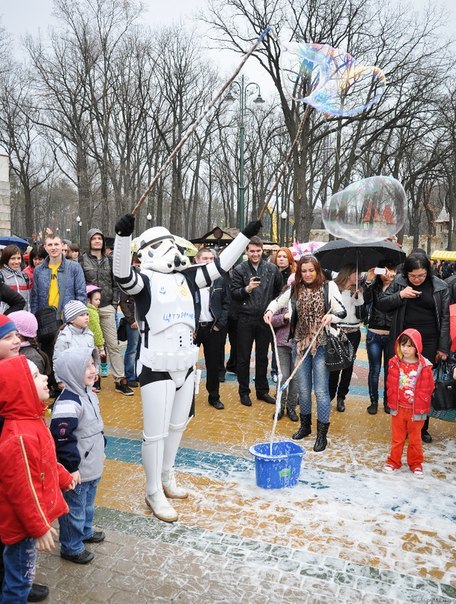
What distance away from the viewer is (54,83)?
24812 millimetres

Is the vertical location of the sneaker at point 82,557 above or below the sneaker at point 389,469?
above

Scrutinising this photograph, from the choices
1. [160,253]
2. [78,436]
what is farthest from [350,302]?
[78,436]

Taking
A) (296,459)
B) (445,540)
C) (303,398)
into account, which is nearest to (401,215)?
(303,398)

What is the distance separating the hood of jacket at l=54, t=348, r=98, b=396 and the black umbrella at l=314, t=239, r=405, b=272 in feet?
11.4

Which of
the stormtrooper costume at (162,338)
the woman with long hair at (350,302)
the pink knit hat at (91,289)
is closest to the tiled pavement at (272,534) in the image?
the stormtrooper costume at (162,338)

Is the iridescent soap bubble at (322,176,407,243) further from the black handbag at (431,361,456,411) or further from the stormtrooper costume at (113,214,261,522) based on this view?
the stormtrooper costume at (113,214,261,522)

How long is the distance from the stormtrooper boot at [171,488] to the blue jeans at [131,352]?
3.17 meters

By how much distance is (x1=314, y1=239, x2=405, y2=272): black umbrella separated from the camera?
5730mm

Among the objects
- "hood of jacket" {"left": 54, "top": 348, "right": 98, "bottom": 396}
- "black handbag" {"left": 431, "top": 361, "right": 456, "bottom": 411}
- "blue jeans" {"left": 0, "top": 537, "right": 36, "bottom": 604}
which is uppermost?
"hood of jacket" {"left": 54, "top": 348, "right": 98, "bottom": 396}

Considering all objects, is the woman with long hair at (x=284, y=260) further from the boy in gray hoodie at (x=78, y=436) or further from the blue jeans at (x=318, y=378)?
the boy in gray hoodie at (x=78, y=436)

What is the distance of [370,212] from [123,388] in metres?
3.88

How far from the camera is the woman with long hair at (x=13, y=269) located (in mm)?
6203

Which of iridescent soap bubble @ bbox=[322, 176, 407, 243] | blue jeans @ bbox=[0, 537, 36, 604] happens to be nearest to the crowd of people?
blue jeans @ bbox=[0, 537, 36, 604]

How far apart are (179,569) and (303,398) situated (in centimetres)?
250
